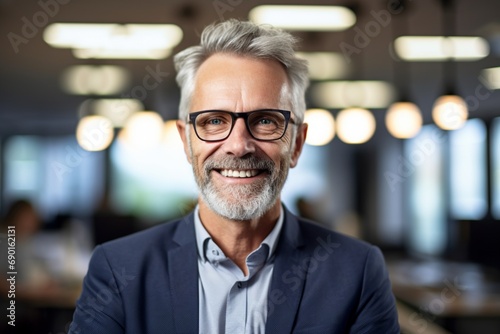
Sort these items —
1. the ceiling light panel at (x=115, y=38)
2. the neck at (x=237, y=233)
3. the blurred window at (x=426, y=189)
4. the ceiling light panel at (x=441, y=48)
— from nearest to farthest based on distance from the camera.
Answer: the neck at (x=237, y=233) → the ceiling light panel at (x=115, y=38) → the ceiling light panel at (x=441, y=48) → the blurred window at (x=426, y=189)

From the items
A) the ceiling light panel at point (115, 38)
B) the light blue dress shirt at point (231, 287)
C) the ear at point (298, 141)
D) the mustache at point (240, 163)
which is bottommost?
the light blue dress shirt at point (231, 287)

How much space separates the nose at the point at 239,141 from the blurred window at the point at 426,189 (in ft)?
28.4

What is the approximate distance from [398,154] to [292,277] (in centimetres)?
1025

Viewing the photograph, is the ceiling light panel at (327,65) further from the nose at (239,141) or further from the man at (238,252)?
the nose at (239,141)

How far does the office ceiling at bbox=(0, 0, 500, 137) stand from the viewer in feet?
18.9

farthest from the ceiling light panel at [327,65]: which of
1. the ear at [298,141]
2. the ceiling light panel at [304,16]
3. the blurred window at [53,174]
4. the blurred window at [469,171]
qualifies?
the ear at [298,141]

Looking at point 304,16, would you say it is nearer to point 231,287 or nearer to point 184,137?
point 184,137

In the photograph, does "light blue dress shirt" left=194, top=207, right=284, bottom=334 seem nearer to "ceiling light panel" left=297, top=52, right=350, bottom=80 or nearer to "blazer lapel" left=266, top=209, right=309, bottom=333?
"blazer lapel" left=266, top=209, right=309, bottom=333

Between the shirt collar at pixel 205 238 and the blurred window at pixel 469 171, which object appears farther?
the blurred window at pixel 469 171

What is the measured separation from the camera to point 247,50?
1623mm

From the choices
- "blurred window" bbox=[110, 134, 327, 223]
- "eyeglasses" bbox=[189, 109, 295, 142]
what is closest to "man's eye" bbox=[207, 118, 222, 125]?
"eyeglasses" bbox=[189, 109, 295, 142]

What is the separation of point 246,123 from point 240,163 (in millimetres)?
107

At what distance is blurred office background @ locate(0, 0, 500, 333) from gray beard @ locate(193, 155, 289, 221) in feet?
8.38

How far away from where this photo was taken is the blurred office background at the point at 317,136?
5.55 metres
